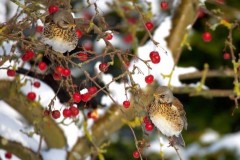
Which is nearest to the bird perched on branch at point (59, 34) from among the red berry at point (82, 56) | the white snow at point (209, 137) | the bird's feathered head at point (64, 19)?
the bird's feathered head at point (64, 19)

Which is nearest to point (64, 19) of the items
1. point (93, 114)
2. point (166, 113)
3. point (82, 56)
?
point (82, 56)

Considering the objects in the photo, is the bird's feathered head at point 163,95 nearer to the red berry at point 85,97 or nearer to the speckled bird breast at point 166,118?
the speckled bird breast at point 166,118

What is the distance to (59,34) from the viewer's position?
2.59 m

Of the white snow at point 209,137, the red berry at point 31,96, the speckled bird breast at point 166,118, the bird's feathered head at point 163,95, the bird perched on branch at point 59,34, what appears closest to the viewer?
the bird perched on branch at point 59,34

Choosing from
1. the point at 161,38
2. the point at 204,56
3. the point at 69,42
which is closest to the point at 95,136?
the point at 161,38

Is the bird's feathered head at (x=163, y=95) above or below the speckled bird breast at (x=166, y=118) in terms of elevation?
above

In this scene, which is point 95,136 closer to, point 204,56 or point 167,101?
point 167,101

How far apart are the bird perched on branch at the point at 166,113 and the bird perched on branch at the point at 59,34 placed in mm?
439

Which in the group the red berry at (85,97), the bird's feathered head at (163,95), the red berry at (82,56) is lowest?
the bird's feathered head at (163,95)

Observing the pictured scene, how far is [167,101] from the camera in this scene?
110 inches

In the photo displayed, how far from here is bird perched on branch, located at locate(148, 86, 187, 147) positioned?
277 cm

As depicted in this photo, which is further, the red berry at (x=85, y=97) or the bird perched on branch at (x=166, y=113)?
the bird perched on branch at (x=166, y=113)

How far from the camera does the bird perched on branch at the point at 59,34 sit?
2507mm

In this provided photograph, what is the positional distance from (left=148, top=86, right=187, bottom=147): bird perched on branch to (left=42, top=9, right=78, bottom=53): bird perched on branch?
439mm
